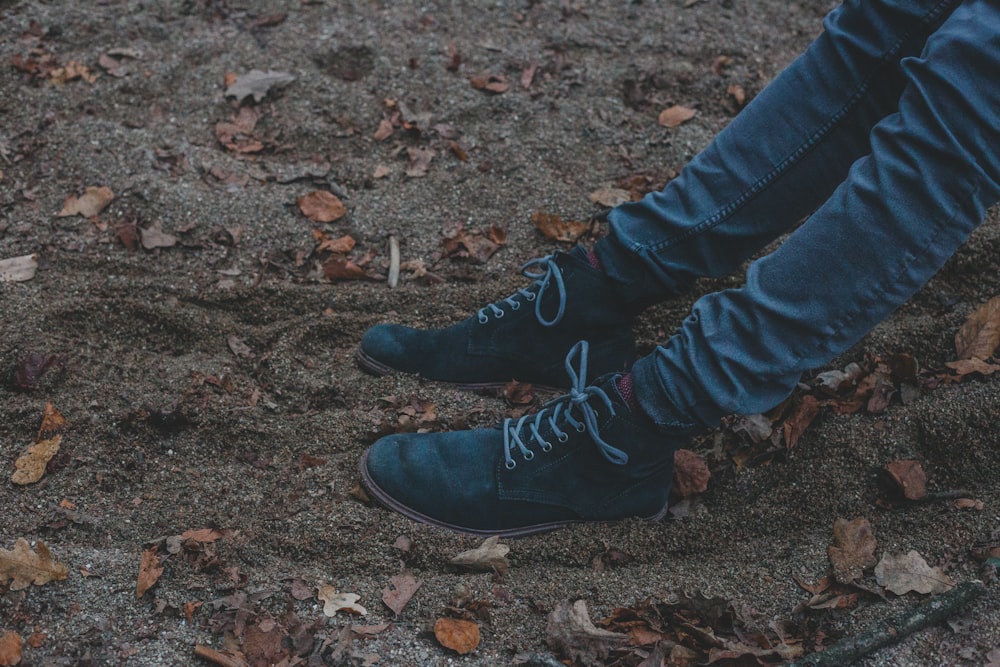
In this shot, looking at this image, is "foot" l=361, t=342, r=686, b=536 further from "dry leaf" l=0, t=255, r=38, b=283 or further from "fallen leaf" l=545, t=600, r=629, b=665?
"dry leaf" l=0, t=255, r=38, b=283

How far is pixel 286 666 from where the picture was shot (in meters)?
1.65

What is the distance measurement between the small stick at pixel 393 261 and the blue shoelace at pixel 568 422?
0.79 meters

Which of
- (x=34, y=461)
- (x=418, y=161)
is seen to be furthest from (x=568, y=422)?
(x=418, y=161)

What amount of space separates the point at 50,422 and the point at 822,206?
1.81m

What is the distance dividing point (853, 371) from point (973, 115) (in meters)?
0.95

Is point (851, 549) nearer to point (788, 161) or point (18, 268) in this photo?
point (788, 161)

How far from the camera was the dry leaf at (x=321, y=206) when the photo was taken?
2.88 m

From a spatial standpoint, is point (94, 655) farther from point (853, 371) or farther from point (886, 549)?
point (853, 371)

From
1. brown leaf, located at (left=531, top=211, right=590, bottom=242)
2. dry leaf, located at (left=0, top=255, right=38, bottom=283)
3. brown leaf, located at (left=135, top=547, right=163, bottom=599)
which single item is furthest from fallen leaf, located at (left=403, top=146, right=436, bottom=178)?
brown leaf, located at (left=135, top=547, right=163, bottom=599)

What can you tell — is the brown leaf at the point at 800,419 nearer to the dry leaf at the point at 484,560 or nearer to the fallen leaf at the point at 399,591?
the dry leaf at the point at 484,560

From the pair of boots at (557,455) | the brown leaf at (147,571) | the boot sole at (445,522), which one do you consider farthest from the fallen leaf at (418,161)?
the brown leaf at (147,571)

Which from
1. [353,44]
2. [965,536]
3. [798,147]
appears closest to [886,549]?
[965,536]

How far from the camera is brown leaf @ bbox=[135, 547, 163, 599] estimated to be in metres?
1.79

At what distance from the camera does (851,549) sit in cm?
192
